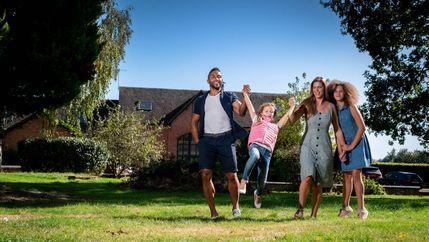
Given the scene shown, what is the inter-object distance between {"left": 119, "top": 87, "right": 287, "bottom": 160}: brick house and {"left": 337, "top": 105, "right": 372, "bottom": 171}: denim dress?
36693 mm

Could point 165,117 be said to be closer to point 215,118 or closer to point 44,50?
point 44,50

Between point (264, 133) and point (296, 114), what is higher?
point (296, 114)

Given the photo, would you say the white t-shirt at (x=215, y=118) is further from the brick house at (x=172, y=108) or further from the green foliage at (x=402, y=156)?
the green foliage at (x=402, y=156)

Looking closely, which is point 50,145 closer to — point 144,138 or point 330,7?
point 144,138

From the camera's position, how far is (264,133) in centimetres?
802

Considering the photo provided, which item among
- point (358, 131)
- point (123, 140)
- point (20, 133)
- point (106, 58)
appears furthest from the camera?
point (20, 133)

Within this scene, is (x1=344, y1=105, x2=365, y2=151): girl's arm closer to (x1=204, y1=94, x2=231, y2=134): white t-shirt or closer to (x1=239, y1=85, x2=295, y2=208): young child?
(x1=239, y1=85, x2=295, y2=208): young child

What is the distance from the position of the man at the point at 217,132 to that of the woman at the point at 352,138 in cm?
151

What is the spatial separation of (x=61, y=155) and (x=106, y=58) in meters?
7.30

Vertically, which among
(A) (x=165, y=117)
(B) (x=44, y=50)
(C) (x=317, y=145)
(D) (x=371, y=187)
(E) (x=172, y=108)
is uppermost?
(E) (x=172, y=108)

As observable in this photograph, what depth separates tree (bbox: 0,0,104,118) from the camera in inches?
469

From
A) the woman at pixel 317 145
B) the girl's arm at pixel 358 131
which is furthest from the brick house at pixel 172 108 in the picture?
the girl's arm at pixel 358 131

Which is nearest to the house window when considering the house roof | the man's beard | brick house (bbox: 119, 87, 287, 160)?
brick house (bbox: 119, 87, 287, 160)

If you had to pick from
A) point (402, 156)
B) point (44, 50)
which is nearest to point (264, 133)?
point (44, 50)
